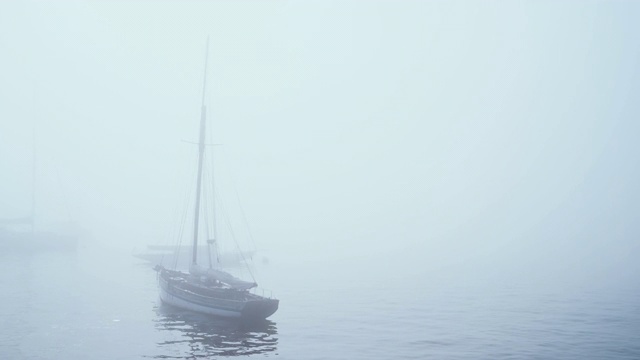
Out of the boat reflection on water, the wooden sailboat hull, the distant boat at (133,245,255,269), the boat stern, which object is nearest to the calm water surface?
the boat reflection on water

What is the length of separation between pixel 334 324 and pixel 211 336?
1352 centimetres

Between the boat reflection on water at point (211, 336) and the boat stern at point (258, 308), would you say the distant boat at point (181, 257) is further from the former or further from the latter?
the boat stern at point (258, 308)

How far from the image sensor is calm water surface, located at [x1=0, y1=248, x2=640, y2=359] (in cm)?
4725

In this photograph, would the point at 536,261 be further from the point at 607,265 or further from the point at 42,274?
the point at 42,274

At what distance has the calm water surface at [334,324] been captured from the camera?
47.2 metres

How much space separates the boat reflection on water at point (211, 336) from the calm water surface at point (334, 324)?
0.30 ft

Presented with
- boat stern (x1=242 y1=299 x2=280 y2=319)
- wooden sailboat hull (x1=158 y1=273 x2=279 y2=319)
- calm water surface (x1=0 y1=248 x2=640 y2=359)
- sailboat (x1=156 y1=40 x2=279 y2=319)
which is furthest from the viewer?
sailboat (x1=156 y1=40 x2=279 y2=319)

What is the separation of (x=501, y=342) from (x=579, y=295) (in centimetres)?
4144

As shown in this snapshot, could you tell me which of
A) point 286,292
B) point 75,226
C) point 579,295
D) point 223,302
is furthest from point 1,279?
point 75,226

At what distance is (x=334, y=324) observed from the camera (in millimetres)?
59719

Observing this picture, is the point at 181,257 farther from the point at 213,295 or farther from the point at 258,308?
the point at 258,308

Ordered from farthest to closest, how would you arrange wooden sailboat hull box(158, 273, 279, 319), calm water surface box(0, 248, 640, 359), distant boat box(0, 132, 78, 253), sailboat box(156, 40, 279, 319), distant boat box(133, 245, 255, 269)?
distant boat box(0, 132, 78, 253)
distant boat box(133, 245, 255, 269)
sailboat box(156, 40, 279, 319)
wooden sailboat hull box(158, 273, 279, 319)
calm water surface box(0, 248, 640, 359)

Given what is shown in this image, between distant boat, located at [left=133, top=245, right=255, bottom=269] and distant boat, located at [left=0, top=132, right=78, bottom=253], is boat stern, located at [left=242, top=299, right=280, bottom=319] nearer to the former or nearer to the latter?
distant boat, located at [left=133, top=245, right=255, bottom=269]

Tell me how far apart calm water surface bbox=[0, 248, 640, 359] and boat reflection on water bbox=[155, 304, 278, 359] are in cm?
9
